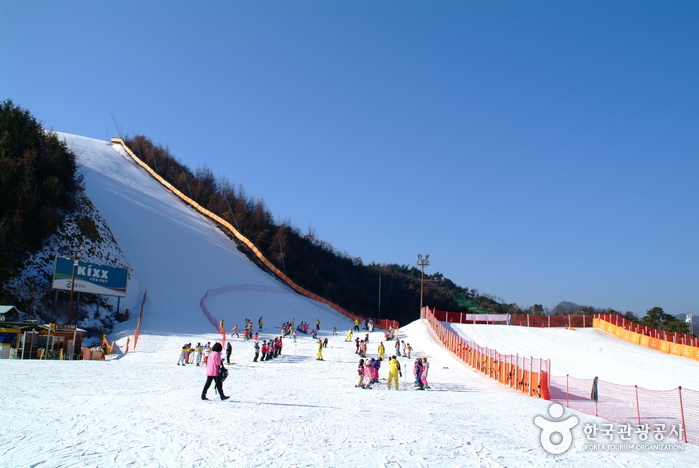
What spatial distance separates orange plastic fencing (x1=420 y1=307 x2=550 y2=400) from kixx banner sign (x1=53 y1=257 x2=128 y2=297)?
2071 cm

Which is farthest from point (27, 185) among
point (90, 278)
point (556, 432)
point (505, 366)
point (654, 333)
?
point (654, 333)

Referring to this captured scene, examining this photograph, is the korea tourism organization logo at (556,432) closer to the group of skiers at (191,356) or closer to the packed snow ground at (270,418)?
the packed snow ground at (270,418)

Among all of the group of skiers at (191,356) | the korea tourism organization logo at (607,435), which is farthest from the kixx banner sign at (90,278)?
the korea tourism organization logo at (607,435)

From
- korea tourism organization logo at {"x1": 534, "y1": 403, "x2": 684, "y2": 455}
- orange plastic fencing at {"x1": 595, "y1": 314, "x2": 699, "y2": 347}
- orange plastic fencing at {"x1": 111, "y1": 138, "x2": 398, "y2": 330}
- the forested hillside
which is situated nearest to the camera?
korea tourism organization logo at {"x1": 534, "y1": 403, "x2": 684, "y2": 455}

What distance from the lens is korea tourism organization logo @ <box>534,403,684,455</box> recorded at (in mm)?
8953

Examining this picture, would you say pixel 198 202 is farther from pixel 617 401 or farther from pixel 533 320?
pixel 617 401

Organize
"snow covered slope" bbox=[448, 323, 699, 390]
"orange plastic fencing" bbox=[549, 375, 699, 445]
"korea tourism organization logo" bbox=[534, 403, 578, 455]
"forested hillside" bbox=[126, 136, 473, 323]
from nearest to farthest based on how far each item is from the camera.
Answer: "korea tourism organization logo" bbox=[534, 403, 578, 455], "orange plastic fencing" bbox=[549, 375, 699, 445], "snow covered slope" bbox=[448, 323, 699, 390], "forested hillside" bbox=[126, 136, 473, 323]

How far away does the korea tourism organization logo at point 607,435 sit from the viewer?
895 cm

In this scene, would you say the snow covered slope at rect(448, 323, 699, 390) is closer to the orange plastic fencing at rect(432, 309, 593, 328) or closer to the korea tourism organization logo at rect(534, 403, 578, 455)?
the orange plastic fencing at rect(432, 309, 593, 328)

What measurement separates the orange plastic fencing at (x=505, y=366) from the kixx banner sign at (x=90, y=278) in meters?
20.7

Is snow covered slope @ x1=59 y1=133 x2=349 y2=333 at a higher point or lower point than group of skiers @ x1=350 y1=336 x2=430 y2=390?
higher

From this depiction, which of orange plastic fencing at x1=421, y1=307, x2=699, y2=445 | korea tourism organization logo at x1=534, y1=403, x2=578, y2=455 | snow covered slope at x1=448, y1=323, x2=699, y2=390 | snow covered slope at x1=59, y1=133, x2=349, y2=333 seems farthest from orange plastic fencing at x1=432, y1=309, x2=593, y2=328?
korea tourism organization logo at x1=534, y1=403, x2=578, y2=455

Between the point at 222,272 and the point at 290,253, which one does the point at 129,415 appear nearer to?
the point at 222,272

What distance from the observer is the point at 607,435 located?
9.98 metres
